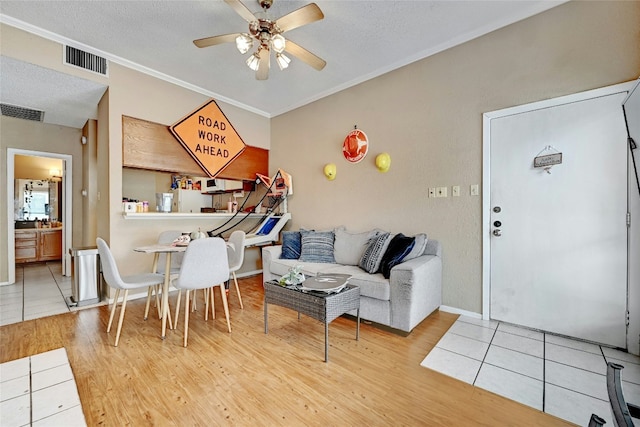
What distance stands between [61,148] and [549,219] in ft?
23.8

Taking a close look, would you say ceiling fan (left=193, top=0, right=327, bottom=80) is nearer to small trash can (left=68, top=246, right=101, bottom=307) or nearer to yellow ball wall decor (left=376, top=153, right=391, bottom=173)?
yellow ball wall decor (left=376, top=153, right=391, bottom=173)

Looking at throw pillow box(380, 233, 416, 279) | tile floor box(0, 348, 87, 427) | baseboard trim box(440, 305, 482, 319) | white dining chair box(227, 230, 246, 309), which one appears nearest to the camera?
tile floor box(0, 348, 87, 427)

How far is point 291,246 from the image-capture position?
12.5 feet

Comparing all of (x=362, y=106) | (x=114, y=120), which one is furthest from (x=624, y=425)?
(x=114, y=120)

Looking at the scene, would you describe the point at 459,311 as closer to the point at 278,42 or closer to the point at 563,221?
the point at 563,221

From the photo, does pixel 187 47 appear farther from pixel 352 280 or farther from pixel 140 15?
pixel 352 280

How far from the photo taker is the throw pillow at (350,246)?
3443 millimetres

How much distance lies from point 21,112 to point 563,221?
23.8 ft

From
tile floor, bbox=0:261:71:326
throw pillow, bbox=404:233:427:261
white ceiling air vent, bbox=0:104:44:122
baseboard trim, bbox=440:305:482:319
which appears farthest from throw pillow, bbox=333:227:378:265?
white ceiling air vent, bbox=0:104:44:122

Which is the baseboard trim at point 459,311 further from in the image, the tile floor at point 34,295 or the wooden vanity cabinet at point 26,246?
the wooden vanity cabinet at point 26,246

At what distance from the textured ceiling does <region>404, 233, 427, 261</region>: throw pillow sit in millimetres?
2201

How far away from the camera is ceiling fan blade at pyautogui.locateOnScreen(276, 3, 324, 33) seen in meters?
2.05

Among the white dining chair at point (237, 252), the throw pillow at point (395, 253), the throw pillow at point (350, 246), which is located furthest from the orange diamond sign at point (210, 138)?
A: the throw pillow at point (395, 253)

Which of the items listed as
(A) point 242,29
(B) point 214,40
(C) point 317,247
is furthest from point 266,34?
(C) point 317,247
